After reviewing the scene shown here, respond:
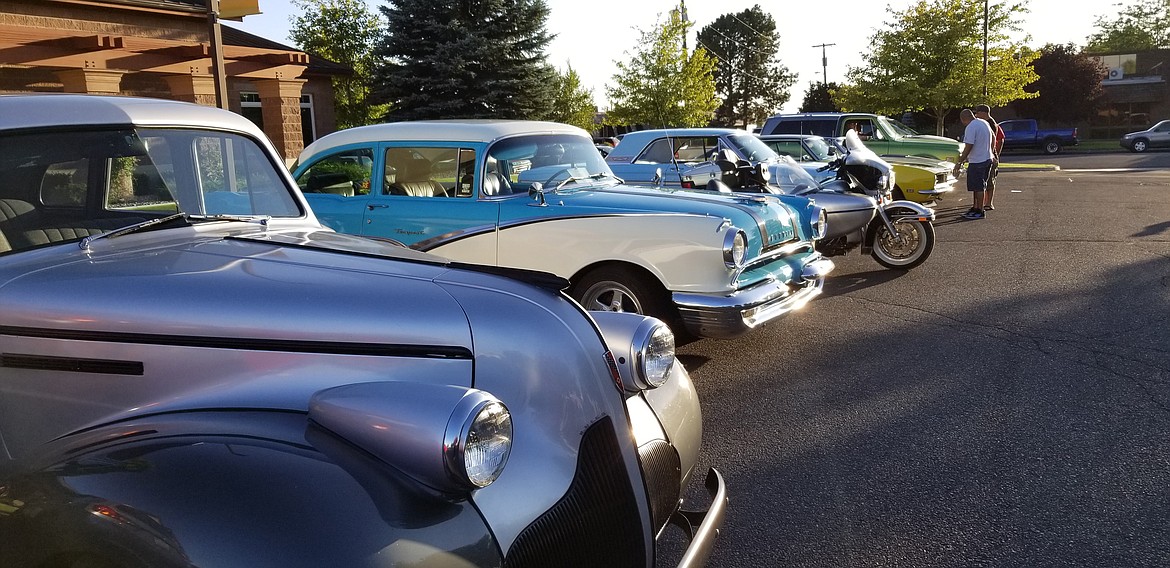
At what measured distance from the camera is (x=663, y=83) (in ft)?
91.7

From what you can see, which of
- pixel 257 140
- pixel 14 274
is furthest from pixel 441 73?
pixel 14 274

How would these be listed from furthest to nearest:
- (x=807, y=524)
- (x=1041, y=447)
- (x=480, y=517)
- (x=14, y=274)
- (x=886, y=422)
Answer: (x=886, y=422) < (x=1041, y=447) < (x=807, y=524) < (x=14, y=274) < (x=480, y=517)

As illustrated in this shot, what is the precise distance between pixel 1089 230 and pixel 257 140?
11832 mm

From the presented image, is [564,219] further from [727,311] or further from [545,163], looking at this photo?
[727,311]

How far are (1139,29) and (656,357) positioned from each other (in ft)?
294

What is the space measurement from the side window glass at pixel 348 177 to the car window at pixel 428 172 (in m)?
0.18

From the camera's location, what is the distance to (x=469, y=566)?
1810mm

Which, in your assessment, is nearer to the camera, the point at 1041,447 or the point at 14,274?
the point at 14,274

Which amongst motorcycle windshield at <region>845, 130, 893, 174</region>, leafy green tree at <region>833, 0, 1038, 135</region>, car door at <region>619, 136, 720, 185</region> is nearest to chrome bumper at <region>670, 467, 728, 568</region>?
motorcycle windshield at <region>845, 130, 893, 174</region>

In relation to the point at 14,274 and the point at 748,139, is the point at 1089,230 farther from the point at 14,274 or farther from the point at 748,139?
the point at 14,274

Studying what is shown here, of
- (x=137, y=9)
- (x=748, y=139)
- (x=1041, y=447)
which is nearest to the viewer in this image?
(x=1041, y=447)

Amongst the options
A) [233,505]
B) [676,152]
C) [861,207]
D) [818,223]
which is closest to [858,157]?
[861,207]

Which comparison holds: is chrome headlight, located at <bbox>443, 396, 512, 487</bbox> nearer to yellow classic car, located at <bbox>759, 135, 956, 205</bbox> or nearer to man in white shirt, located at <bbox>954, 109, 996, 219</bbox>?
yellow classic car, located at <bbox>759, 135, 956, 205</bbox>

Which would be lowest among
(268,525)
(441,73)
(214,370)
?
(268,525)
